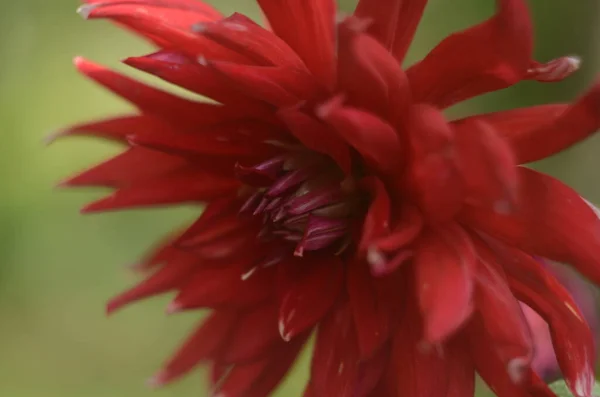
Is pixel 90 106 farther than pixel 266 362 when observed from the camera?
Yes

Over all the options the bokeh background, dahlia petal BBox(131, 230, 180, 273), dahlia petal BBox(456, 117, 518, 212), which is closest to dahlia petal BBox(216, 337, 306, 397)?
dahlia petal BBox(131, 230, 180, 273)

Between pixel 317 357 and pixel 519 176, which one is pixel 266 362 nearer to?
pixel 317 357

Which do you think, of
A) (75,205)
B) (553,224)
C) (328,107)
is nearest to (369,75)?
(328,107)

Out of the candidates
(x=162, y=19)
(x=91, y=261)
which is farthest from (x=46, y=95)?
(x=162, y=19)

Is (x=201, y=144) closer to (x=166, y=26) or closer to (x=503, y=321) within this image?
(x=166, y=26)

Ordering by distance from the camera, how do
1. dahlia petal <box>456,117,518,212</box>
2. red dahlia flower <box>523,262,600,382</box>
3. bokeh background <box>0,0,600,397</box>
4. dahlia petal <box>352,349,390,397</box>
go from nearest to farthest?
1. dahlia petal <box>456,117,518,212</box>
2. dahlia petal <box>352,349,390,397</box>
3. red dahlia flower <box>523,262,600,382</box>
4. bokeh background <box>0,0,600,397</box>

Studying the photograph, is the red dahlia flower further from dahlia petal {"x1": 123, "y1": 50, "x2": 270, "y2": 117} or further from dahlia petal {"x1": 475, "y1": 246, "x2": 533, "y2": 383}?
dahlia petal {"x1": 123, "y1": 50, "x2": 270, "y2": 117}

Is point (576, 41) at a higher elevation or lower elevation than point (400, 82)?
lower

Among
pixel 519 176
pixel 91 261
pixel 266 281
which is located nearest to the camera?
pixel 519 176
